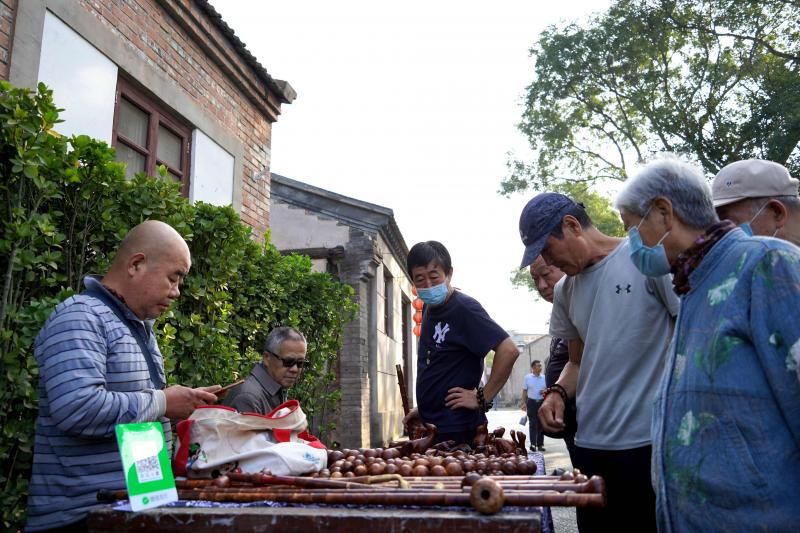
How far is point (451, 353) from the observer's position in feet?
12.9

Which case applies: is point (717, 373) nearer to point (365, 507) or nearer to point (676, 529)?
point (676, 529)

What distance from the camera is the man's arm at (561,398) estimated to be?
3.08m

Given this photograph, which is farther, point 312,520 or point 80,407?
point 80,407

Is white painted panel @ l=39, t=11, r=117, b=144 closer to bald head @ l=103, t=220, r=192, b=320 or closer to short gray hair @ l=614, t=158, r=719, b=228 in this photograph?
bald head @ l=103, t=220, r=192, b=320

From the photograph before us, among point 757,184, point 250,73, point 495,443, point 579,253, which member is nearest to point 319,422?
point 250,73

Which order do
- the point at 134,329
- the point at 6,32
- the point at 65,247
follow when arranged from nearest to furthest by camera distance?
the point at 134,329 < the point at 65,247 < the point at 6,32

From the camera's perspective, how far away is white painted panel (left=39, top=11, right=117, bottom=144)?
17.4 feet

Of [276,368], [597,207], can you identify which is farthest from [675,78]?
[276,368]

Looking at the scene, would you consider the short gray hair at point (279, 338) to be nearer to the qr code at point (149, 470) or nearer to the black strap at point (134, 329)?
the black strap at point (134, 329)

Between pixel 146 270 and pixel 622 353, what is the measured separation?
1976 millimetres

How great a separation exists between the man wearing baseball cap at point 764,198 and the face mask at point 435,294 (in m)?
1.84

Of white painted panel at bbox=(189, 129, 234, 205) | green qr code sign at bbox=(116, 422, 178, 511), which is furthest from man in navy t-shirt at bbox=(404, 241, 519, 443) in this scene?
white painted panel at bbox=(189, 129, 234, 205)

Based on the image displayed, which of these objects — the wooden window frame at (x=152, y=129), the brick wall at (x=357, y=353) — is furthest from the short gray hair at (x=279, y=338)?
the brick wall at (x=357, y=353)

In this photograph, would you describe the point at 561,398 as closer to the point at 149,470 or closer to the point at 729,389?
the point at 729,389
